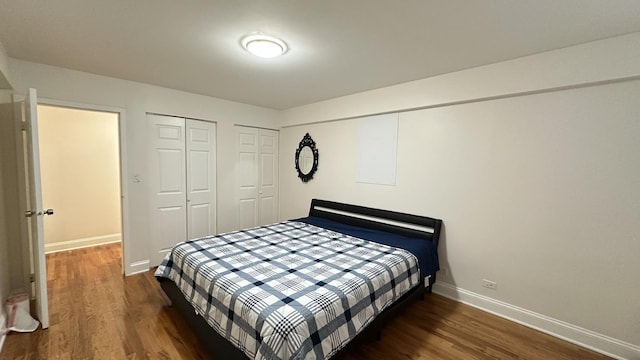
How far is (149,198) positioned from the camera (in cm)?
340

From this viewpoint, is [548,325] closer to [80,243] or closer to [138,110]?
[138,110]

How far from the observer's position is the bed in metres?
1.50

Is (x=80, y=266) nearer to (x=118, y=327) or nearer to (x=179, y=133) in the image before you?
(x=118, y=327)

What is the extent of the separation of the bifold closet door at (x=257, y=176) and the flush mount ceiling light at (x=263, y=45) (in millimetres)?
2292

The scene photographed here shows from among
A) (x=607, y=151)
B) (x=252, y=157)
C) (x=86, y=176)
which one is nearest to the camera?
(x=607, y=151)

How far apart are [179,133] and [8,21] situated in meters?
1.88

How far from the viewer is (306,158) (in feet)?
14.6

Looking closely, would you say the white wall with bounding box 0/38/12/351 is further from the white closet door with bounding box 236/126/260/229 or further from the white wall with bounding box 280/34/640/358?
the white wall with bounding box 280/34/640/358

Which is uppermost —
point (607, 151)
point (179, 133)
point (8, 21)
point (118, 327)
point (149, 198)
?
point (8, 21)

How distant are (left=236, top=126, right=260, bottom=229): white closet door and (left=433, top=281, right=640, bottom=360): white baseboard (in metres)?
3.07

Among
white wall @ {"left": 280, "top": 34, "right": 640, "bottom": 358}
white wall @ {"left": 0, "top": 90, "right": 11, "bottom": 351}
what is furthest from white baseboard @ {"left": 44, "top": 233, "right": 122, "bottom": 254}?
white wall @ {"left": 280, "top": 34, "right": 640, "bottom": 358}

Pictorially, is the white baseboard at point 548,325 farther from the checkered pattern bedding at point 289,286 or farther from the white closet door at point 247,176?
the white closet door at point 247,176

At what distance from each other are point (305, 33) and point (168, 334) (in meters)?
2.65

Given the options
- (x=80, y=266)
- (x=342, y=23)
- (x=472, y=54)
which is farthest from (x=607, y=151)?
(x=80, y=266)
